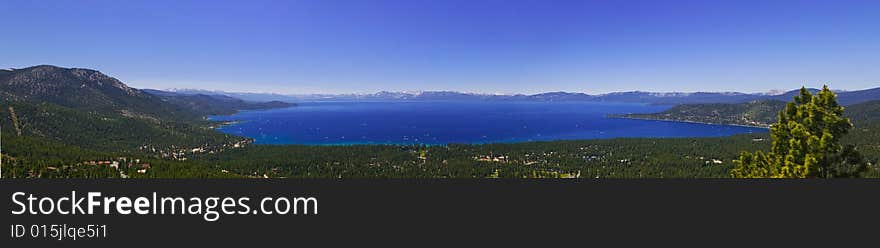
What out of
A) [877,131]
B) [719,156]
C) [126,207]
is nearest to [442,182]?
[126,207]

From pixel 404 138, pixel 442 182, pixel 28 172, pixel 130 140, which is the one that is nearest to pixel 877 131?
pixel 404 138

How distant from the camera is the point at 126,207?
4.30 meters

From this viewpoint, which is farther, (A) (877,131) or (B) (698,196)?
(A) (877,131)

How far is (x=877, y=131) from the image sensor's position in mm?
117500

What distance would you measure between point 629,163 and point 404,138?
335 ft

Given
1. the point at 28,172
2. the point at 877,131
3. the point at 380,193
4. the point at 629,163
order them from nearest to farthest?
the point at 380,193 < the point at 28,172 < the point at 629,163 < the point at 877,131

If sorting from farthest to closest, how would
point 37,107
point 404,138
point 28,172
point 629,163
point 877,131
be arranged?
point 404,138 < point 37,107 < point 877,131 < point 629,163 < point 28,172

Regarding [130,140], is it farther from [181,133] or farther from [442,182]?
[442,182]

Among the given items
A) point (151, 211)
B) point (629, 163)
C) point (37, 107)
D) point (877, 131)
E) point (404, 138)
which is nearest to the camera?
point (151, 211)

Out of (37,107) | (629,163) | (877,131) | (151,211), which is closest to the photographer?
(151,211)

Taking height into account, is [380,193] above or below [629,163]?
above

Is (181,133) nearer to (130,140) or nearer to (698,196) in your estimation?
(130,140)

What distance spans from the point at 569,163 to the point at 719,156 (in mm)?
41488

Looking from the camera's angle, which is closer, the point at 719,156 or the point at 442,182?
the point at 442,182
